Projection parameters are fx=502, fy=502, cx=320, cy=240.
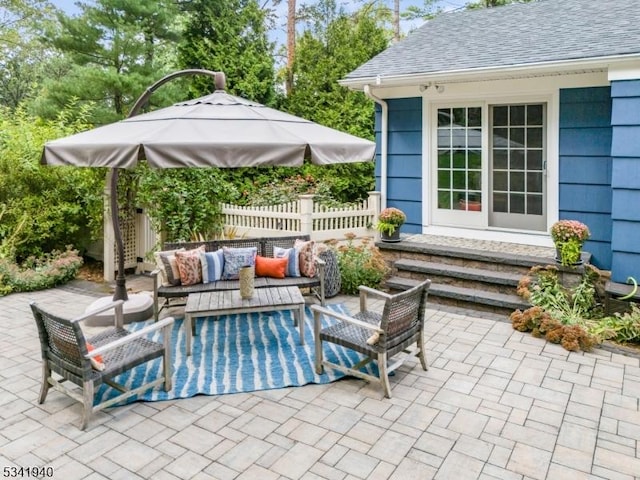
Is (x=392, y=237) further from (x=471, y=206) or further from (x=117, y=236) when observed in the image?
(x=117, y=236)

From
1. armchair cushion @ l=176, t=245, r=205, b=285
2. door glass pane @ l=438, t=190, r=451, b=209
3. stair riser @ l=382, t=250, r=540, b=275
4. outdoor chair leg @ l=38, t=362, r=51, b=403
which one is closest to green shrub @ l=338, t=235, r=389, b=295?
stair riser @ l=382, t=250, r=540, b=275

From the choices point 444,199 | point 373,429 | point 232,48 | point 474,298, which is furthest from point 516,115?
point 232,48

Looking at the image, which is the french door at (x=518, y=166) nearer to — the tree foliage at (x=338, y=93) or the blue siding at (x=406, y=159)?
the blue siding at (x=406, y=159)

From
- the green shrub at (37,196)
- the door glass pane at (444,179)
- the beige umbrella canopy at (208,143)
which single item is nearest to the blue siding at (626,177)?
the door glass pane at (444,179)

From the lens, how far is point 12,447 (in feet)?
9.69

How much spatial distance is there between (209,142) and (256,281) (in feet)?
6.53

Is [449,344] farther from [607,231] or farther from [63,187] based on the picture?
[63,187]

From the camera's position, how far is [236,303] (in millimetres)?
4441

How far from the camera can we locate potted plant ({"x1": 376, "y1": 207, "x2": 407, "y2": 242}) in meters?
6.59

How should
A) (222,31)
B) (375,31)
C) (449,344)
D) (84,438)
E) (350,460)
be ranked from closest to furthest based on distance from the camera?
(350,460) → (84,438) → (449,344) → (222,31) → (375,31)

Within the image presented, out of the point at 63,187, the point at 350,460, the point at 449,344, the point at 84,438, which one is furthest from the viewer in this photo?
the point at 63,187

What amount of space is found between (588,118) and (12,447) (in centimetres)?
643

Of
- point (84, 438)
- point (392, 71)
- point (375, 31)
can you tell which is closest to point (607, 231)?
point (392, 71)

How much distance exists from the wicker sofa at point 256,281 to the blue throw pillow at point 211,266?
0.21 ft
